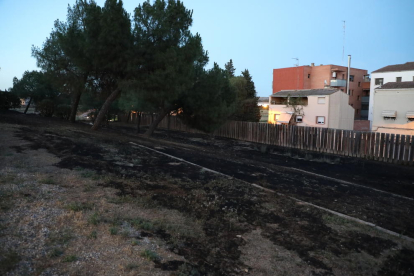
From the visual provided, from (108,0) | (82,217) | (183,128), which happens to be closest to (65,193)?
(82,217)

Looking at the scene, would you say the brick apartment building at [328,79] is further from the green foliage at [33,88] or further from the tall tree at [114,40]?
the tall tree at [114,40]

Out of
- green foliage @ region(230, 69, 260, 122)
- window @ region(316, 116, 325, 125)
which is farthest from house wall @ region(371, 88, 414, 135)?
green foliage @ region(230, 69, 260, 122)

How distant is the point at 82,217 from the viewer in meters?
5.57

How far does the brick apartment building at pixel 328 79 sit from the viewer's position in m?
58.8

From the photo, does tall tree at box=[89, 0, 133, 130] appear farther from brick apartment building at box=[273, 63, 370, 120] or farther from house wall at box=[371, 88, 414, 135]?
brick apartment building at box=[273, 63, 370, 120]

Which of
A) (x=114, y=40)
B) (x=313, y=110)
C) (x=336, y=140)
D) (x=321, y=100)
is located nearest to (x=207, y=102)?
(x=114, y=40)

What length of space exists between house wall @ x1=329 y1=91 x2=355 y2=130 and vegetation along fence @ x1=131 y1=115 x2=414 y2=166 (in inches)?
605

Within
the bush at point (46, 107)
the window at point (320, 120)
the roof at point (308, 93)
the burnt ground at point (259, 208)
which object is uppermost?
the roof at point (308, 93)

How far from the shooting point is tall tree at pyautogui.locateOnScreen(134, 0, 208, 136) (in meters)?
16.7

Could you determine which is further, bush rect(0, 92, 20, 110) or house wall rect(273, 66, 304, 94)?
house wall rect(273, 66, 304, 94)

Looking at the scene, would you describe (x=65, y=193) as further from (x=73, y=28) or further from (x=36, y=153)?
(x=73, y=28)

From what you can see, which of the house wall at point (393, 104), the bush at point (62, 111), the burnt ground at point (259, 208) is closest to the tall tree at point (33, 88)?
the bush at point (62, 111)

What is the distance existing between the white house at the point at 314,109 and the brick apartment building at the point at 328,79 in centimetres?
1908

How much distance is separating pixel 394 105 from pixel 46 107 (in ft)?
115
